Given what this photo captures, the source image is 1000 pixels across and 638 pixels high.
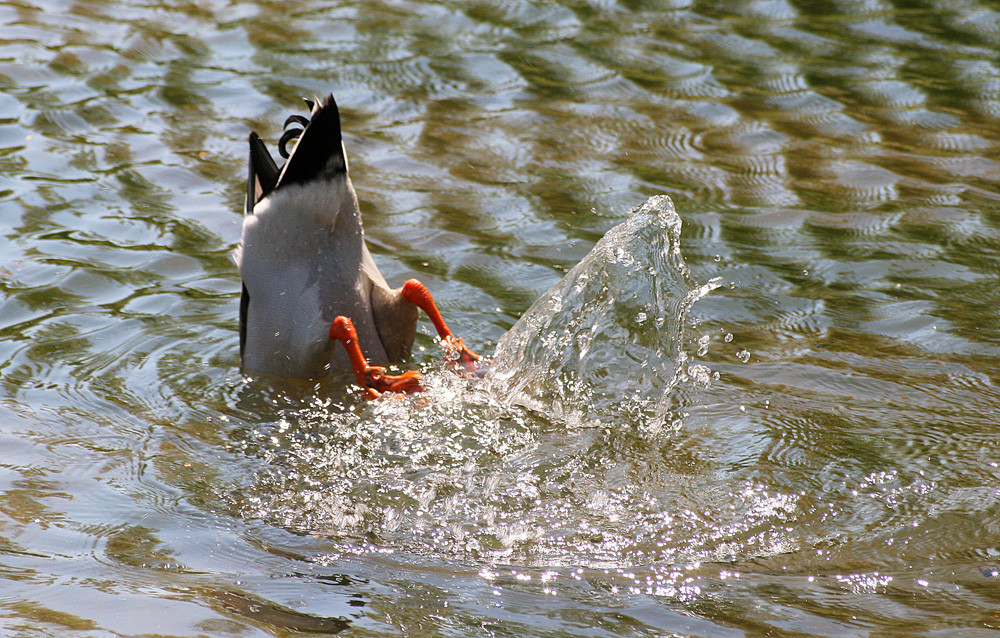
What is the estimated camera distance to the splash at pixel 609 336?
3994 mm

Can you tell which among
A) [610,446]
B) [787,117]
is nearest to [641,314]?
[610,446]

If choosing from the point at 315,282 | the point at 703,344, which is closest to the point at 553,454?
the point at 703,344

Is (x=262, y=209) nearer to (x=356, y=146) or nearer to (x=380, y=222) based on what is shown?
(x=380, y=222)

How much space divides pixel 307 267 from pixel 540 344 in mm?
990

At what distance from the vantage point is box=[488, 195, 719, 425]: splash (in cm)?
399

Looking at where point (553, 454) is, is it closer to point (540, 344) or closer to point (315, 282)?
point (540, 344)

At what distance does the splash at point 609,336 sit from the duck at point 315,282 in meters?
0.28

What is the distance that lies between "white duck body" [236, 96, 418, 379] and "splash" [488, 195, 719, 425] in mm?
611

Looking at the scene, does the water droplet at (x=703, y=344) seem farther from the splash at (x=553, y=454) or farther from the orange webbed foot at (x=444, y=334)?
the orange webbed foot at (x=444, y=334)

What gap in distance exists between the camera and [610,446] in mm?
3697

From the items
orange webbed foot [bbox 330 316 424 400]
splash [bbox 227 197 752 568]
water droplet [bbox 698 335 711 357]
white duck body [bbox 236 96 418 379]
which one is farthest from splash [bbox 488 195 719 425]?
white duck body [bbox 236 96 418 379]

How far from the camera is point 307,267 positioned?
14.0 feet

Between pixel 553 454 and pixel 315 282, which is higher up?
pixel 315 282

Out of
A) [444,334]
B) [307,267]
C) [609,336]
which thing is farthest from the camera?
[444,334]
